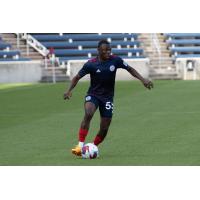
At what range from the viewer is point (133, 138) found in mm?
13977

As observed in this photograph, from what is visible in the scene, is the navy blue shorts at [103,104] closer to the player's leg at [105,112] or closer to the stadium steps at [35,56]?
the player's leg at [105,112]

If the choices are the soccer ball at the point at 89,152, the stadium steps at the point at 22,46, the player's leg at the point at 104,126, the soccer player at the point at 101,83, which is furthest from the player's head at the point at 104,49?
the stadium steps at the point at 22,46

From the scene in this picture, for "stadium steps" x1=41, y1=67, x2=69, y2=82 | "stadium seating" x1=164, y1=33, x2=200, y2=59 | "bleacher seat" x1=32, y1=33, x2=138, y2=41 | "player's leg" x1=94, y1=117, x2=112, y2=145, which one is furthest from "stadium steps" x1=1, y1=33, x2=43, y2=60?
"player's leg" x1=94, y1=117, x2=112, y2=145

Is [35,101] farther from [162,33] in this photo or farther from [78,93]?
[162,33]

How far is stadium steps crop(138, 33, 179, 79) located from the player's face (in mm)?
35219

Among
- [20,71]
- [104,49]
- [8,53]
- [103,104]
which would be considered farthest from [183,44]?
[104,49]

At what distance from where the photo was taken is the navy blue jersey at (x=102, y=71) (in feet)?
36.9

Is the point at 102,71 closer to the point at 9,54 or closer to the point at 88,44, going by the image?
the point at 9,54

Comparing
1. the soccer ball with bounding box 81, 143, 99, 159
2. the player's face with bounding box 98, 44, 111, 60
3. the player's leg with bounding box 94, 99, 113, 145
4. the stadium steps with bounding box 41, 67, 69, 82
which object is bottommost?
the stadium steps with bounding box 41, 67, 69, 82

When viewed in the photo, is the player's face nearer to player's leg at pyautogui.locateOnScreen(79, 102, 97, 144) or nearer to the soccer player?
the soccer player

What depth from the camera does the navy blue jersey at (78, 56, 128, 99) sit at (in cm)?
1124
